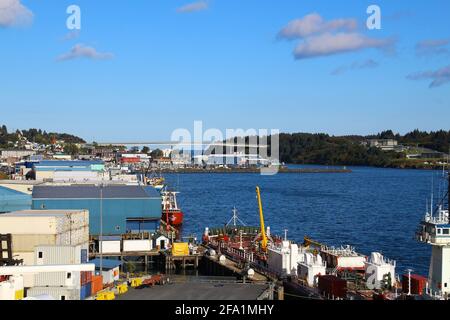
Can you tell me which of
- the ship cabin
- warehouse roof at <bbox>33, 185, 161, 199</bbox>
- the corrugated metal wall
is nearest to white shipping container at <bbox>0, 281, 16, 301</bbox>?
the ship cabin

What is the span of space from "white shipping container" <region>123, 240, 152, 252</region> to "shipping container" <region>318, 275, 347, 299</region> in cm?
1492

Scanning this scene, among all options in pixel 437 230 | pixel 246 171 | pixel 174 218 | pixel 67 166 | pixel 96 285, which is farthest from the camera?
pixel 246 171

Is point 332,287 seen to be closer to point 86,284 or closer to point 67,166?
point 86,284

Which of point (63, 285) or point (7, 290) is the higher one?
point (7, 290)

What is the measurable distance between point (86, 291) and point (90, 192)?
19.7 m

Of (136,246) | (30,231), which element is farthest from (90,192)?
(30,231)

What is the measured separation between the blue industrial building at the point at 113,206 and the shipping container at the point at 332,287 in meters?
16.6

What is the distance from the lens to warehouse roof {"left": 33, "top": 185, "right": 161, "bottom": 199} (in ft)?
120

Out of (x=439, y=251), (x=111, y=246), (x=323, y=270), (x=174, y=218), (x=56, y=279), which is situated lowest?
(x=174, y=218)

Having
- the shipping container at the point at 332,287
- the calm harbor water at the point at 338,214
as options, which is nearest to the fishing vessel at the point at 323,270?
the shipping container at the point at 332,287

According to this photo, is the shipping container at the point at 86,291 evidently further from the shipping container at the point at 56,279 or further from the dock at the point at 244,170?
the dock at the point at 244,170

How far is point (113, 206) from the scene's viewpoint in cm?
3544
